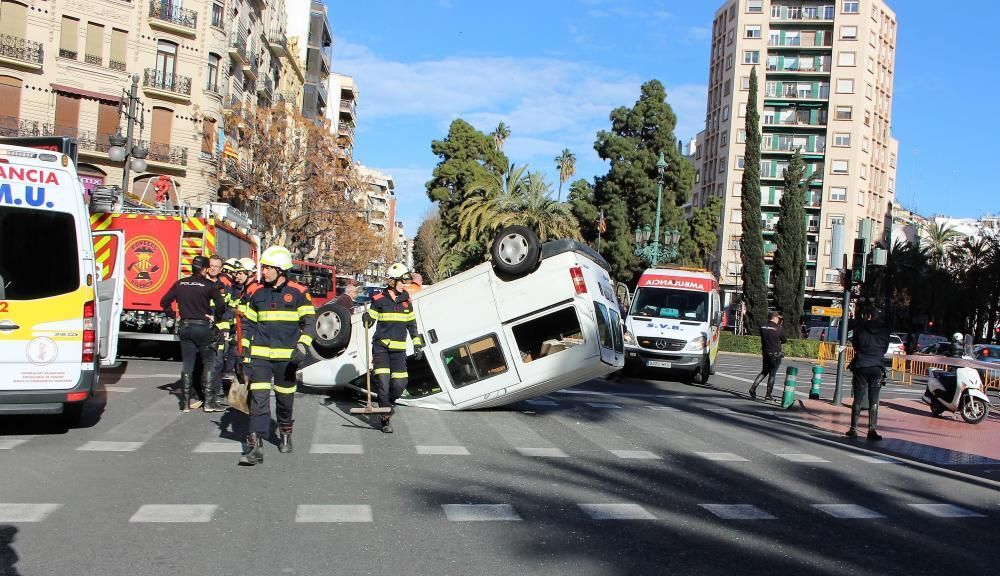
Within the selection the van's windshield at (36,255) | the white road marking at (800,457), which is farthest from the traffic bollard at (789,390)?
the van's windshield at (36,255)

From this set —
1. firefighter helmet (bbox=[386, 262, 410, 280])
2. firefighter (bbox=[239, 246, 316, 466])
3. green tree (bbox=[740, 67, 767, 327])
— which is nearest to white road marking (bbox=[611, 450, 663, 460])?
firefighter helmet (bbox=[386, 262, 410, 280])

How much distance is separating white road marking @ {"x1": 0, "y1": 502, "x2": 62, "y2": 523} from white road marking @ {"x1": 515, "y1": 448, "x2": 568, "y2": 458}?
4599 millimetres

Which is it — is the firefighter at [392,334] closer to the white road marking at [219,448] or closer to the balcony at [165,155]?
the white road marking at [219,448]

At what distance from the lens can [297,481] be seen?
7.79m

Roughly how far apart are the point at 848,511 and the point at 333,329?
→ 7304 millimetres

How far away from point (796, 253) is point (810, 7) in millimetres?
34569

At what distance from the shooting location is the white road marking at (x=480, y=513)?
264 inches

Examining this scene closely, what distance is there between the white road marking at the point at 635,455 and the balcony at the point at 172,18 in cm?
3713

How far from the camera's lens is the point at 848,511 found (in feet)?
25.4

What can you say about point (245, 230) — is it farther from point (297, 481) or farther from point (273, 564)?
point (273, 564)

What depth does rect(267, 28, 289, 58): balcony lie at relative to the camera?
190 ft

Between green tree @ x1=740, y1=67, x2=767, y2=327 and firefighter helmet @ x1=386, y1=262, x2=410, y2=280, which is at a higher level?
green tree @ x1=740, y1=67, x2=767, y2=327

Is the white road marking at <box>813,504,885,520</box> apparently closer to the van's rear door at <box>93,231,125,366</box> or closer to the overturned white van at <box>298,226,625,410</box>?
the overturned white van at <box>298,226,625,410</box>

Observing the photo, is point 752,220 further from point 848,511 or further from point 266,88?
point 848,511
